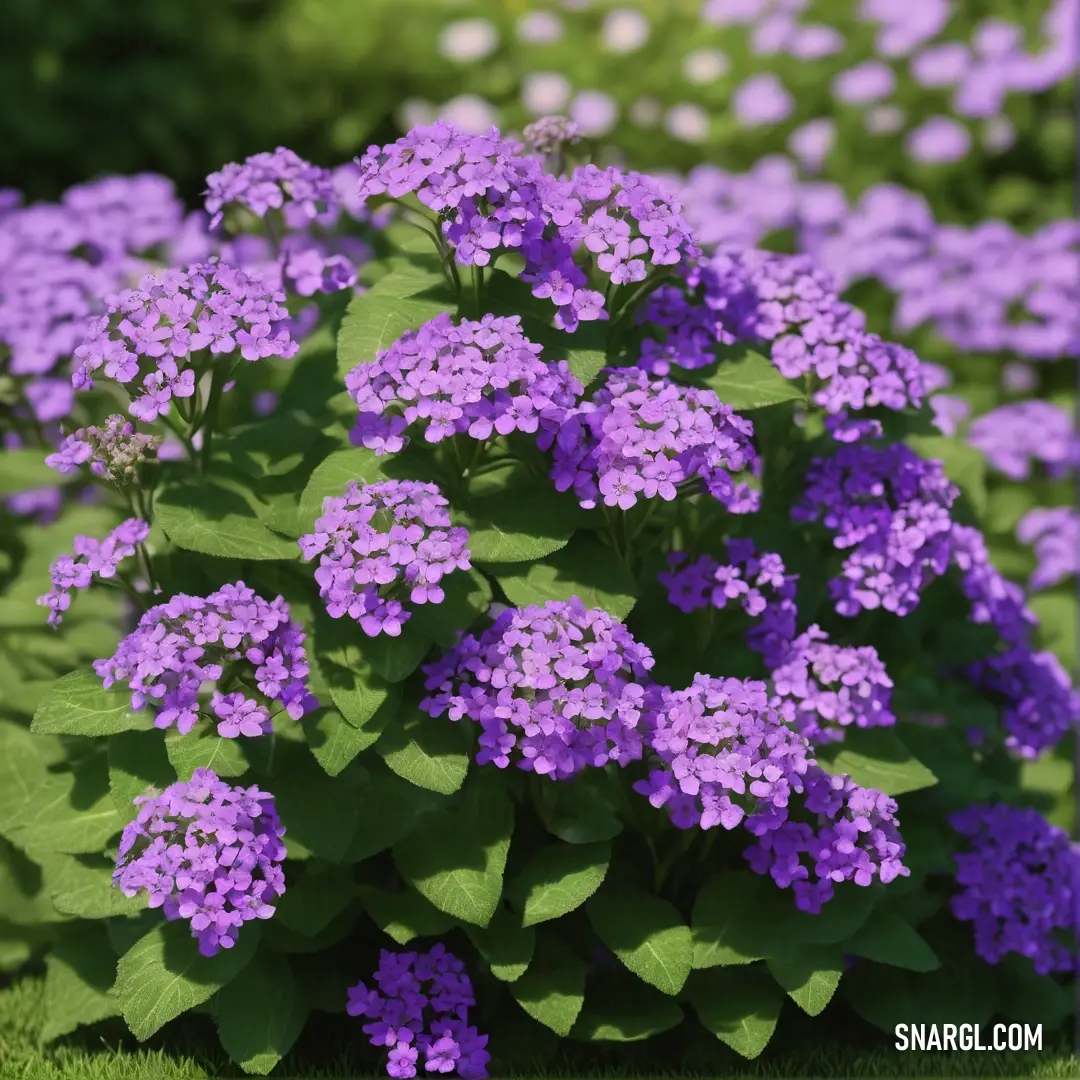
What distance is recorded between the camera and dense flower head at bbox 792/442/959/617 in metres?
4.01

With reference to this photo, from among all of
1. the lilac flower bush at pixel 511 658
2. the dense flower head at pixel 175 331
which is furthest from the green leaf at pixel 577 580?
the dense flower head at pixel 175 331

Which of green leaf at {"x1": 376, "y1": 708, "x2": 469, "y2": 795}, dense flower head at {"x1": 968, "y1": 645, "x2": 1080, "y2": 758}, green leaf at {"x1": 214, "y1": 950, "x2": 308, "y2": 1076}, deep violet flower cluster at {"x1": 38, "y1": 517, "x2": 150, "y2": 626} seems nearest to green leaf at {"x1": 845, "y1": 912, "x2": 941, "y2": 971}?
dense flower head at {"x1": 968, "y1": 645, "x2": 1080, "y2": 758}

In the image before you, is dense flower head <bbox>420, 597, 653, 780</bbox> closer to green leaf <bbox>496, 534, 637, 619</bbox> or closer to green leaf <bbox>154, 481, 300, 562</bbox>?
green leaf <bbox>496, 534, 637, 619</bbox>

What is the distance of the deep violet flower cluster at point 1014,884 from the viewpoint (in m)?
4.22

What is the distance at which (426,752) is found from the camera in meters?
3.53

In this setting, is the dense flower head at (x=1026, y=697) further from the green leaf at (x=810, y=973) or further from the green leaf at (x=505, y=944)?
the green leaf at (x=505, y=944)

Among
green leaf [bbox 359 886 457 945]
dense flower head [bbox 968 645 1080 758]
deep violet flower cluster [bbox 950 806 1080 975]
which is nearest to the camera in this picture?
green leaf [bbox 359 886 457 945]

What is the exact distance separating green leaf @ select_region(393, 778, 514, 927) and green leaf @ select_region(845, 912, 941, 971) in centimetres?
95

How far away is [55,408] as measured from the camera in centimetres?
482

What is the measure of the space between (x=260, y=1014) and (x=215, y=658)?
0.95m

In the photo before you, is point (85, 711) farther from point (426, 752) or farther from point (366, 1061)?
point (366, 1061)

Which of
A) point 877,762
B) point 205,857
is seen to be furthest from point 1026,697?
point 205,857

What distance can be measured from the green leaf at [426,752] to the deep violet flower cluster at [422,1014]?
0.53m

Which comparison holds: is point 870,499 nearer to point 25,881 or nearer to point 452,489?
point 452,489
